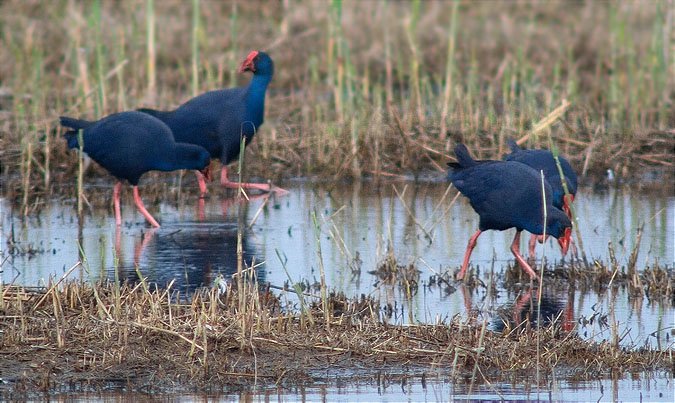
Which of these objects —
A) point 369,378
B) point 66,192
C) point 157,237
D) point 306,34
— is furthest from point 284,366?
point 306,34

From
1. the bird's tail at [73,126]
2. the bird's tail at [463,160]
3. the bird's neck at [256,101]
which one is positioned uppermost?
the bird's neck at [256,101]

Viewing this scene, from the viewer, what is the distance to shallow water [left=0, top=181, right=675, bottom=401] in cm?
641

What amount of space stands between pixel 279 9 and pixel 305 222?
26.7 ft

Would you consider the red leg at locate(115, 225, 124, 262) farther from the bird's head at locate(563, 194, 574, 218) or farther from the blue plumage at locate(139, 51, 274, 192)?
the bird's head at locate(563, 194, 574, 218)

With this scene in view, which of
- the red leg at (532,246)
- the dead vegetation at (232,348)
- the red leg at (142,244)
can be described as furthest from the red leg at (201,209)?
the dead vegetation at (232,348)

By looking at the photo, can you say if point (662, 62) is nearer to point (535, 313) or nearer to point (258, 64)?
point (258, 64)

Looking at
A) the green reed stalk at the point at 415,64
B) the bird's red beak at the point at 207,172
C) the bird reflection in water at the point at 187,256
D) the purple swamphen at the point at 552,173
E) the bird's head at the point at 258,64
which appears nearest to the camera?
the bird reflection in water at the point at 187,256

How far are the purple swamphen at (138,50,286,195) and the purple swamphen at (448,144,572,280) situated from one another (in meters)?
2.65

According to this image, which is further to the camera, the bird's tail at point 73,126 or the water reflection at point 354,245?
the bird's tail at point 73,126

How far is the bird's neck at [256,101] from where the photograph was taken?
973cm

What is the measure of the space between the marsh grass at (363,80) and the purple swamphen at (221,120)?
593 mm

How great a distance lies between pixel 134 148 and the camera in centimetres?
862

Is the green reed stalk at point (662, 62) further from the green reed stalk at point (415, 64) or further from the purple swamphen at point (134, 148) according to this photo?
the purple swamphen at point (134, 148)

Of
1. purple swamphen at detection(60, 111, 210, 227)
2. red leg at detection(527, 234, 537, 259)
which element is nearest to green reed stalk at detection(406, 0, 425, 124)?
purple swamphen at detection(60, 111, 210, 227)
